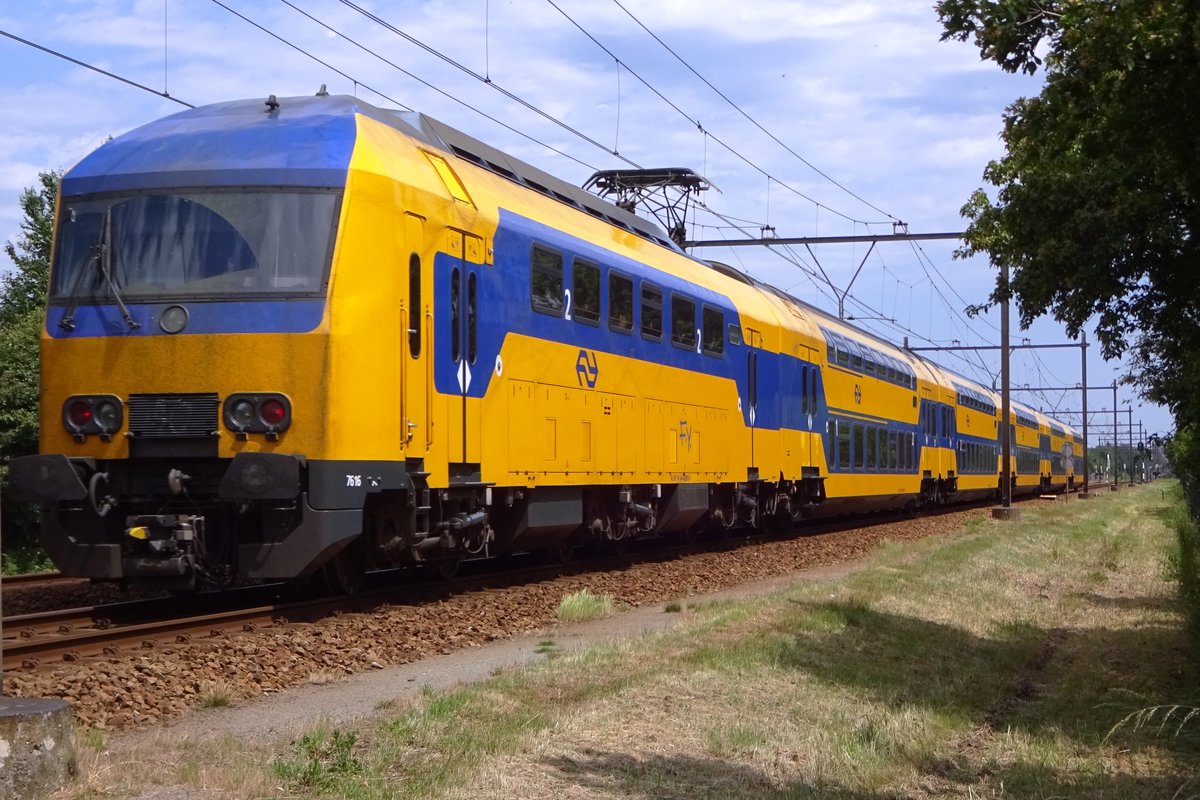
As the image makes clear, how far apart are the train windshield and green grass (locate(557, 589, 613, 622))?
3.93 metres

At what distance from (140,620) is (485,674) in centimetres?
357

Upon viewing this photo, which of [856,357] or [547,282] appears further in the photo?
[856,357]

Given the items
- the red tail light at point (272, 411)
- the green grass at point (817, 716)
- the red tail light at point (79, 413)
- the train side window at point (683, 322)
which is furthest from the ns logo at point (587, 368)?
the red tail light at point (79, 413)

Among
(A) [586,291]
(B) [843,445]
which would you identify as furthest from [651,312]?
(B) [843,445]

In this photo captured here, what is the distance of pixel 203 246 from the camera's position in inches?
432

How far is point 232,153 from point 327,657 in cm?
434

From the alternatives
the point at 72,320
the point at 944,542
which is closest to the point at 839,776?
the point at 72,320

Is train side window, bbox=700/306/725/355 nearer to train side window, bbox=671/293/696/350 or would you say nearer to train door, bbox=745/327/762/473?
train side window, bbox=671/293/696/350

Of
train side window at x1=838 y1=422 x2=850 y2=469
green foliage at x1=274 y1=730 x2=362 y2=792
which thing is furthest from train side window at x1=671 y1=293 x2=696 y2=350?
green foliage at x1=274 y1=730 x2=362 y2=792

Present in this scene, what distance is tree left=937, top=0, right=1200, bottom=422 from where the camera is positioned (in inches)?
283

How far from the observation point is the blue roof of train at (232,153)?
36.2 ft

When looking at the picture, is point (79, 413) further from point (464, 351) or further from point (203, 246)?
point (464, 351)

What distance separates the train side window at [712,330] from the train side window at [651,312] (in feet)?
5.48

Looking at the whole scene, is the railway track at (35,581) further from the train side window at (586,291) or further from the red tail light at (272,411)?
the train side window at (586,291)
